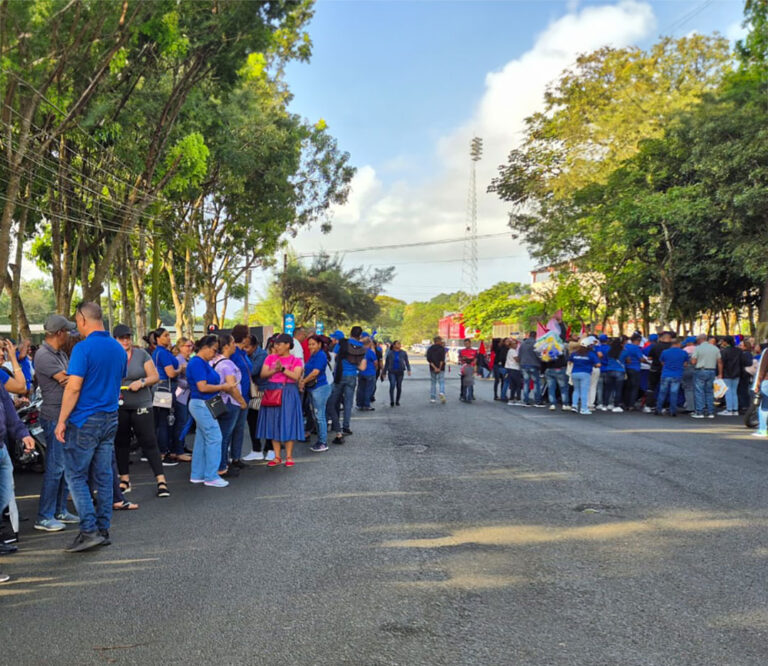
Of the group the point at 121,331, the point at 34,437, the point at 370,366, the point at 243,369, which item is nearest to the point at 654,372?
the point at 370,366

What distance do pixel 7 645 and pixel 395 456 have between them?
6078 millimetres

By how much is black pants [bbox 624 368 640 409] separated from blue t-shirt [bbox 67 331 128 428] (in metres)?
12.6

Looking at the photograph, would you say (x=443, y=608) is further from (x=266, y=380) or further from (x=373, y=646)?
(x=266, y=380)

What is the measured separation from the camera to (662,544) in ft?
17.0

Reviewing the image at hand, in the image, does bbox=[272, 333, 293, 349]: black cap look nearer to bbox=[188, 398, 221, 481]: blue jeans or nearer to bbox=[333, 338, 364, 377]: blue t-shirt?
bbox=[188, 398, 221, 481]: blue jeans

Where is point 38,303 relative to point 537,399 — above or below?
above

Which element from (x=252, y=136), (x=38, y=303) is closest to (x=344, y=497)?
(x=252, y=136)

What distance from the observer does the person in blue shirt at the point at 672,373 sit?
14438mm

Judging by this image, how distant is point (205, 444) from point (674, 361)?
10.6 metres

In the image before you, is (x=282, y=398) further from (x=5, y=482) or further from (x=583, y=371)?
(x=583, y=371)

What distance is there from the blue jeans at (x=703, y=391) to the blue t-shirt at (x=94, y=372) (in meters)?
12.6

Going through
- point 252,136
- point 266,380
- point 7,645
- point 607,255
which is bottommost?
point 7,645

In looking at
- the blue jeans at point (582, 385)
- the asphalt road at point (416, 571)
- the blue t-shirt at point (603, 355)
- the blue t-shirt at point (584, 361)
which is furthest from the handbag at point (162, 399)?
the blue t-shirt at point (603, 355)

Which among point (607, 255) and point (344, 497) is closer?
point (344, 497)
